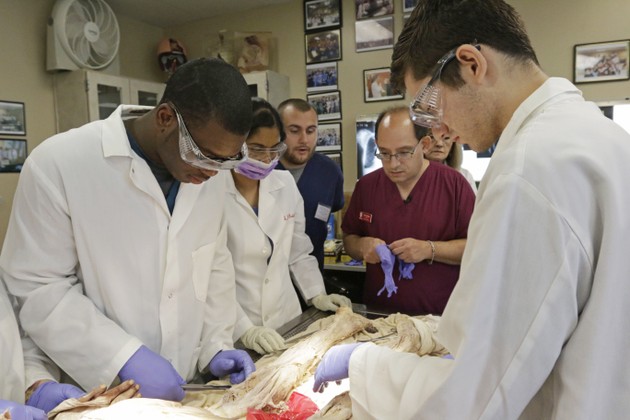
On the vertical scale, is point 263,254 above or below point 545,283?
below

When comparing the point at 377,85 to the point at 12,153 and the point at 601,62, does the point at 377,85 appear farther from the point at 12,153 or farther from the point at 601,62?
the point at 12,153

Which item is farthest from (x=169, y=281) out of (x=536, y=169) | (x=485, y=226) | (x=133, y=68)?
(x=133, y=68)

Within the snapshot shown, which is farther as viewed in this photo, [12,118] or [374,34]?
[374,34]

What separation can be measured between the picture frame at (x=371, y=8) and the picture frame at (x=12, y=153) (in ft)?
10.6

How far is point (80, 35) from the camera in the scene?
411 cm

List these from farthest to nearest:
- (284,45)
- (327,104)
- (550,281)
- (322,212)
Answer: (284,45) → (327,104) → (322,212) → (550,281)

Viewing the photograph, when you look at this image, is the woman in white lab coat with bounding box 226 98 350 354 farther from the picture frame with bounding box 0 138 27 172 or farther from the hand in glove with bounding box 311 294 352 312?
the picture frame with bounding box 0 138 27 172

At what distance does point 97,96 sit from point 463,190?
11.3 feet

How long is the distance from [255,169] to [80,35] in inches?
123

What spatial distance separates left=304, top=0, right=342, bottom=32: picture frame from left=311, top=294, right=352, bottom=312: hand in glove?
10.5 feet

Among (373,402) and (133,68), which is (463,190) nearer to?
(373,402)

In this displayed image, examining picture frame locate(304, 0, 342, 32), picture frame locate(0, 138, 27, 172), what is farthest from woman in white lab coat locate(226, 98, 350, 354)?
picture frame locate(0, 138, 27, 172)

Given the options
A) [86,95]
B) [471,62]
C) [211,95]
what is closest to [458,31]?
[471,62]

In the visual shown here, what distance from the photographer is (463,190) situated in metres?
2.28
